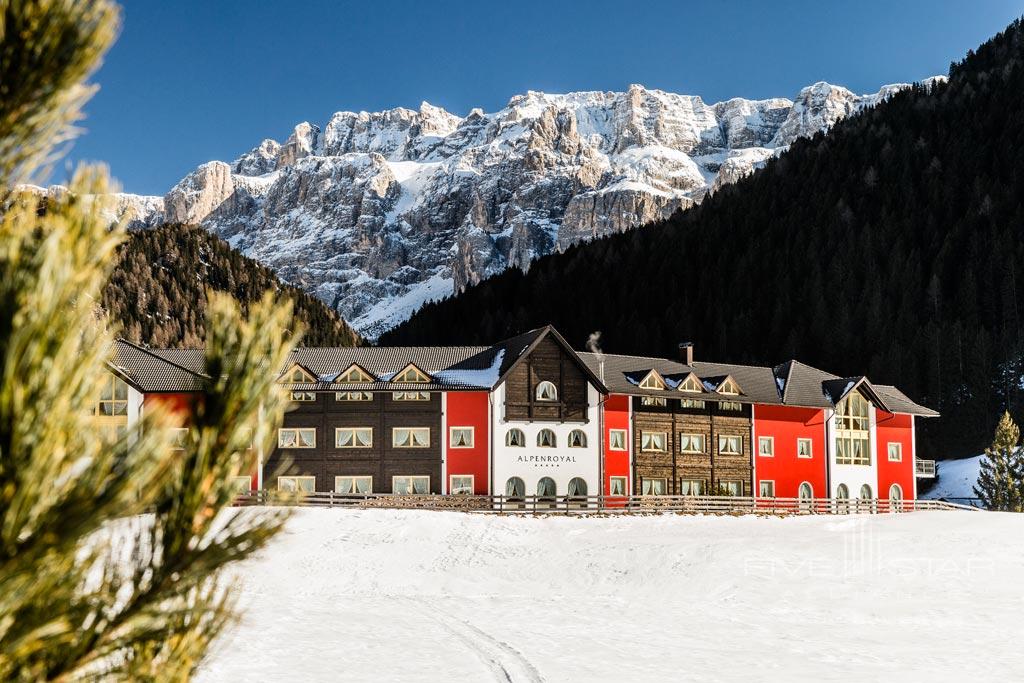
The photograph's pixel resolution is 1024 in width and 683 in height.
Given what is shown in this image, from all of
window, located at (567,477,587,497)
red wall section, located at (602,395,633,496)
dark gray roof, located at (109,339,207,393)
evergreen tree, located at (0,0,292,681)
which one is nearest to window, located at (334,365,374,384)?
dark gray roof, located at (109,339,207,393)

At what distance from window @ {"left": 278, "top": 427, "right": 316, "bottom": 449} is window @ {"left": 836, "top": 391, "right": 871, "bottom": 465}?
1250 inches

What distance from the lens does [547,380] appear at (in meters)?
53.2

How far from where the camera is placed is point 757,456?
57.7 m

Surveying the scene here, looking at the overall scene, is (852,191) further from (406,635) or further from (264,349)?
(264,349)

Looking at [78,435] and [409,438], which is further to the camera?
[409,438]

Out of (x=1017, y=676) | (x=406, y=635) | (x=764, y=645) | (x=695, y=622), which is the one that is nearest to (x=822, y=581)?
(x=695, y=622)

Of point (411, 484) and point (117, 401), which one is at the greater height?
point (117, 401)

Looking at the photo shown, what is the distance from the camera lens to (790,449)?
58781 mm

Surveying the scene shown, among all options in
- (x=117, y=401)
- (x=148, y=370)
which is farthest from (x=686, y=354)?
(x=117, y=401)

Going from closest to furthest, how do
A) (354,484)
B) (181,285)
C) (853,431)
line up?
(354,484), (853,431), (181,285)

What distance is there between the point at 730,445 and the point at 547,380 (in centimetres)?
1231

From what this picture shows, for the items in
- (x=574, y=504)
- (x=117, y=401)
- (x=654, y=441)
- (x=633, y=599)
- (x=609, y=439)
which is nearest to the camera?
(x=633, y=599)

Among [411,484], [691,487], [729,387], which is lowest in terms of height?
[691,487]

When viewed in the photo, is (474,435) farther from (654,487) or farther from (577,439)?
(654,487)
